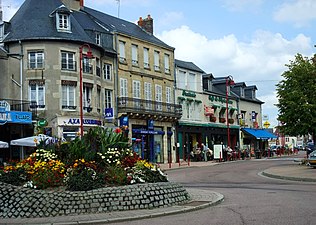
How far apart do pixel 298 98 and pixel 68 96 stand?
1521 centimetres

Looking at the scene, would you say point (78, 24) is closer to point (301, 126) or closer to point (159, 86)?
point (159, 86)

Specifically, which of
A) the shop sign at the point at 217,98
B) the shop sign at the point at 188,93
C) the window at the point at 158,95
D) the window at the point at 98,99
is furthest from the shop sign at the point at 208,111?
the window at the point at 98,99

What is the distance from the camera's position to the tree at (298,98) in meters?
29.8

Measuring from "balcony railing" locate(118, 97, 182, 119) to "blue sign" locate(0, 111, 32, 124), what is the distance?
8209mm

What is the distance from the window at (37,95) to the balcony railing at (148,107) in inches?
272

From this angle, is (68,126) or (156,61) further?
(156,61)

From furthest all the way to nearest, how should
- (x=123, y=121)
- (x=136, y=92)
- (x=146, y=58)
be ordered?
(x=146, y=58)
(x=136, y=92)
(x=123, y=121)

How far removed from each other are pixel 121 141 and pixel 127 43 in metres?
24.4

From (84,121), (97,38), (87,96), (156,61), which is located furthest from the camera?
(156,61)

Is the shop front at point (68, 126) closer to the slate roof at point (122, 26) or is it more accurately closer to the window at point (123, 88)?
the window at point (123, 88)

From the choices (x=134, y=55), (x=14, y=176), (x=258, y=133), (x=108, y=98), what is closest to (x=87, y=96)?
(x=108, y=98)

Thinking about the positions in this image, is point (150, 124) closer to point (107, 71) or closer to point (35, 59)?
point (107, 71)

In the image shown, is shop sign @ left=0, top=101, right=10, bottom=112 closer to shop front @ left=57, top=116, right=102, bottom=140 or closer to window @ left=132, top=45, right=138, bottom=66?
shop front @ left=57, top=116, right=102, bottom=140

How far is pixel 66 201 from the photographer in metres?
11.6
